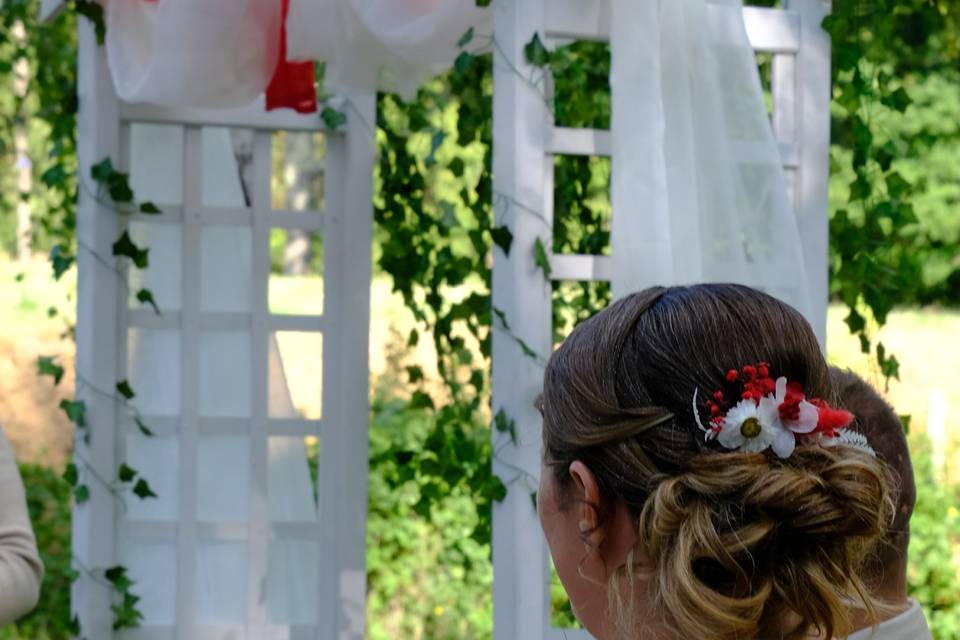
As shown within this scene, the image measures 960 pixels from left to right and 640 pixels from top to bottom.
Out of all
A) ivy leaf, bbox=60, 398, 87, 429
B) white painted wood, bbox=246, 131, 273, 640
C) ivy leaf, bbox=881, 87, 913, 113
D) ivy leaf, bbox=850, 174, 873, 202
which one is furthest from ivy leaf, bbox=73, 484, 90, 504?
ivy leaf, bbox=881, 87, 913, 113

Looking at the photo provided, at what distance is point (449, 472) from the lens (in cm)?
337

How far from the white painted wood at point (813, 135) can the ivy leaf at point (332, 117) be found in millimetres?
1404

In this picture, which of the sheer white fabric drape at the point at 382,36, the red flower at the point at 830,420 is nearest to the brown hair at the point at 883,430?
the red flower at the point at 830,420

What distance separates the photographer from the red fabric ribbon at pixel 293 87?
316 cm

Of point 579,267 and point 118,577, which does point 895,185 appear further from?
point 118,577

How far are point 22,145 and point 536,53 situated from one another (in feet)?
43.6

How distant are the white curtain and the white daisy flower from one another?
2.83 feet

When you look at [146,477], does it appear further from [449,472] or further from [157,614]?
[449,472]

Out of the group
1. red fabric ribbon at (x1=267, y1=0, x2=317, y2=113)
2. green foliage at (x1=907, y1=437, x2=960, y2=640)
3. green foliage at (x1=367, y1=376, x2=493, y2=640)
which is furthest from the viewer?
green foliage at (x1=367, y1=376, x2=493, y2=640)

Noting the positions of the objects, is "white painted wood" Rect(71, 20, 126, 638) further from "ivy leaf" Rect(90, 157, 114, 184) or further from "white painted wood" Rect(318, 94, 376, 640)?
"white painted wood" Rect(318, 94, 376, 640)

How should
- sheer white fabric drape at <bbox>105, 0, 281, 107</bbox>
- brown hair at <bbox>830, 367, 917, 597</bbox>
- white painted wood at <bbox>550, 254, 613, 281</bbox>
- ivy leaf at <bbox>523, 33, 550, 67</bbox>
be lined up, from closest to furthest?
brown hair at <bbox>830, 367, 917, 597</bbox> → ivy leaf at <bbox>523, 33, 550, 67</bbox> → white painted wood at <bbox>550, 254, 613, 281</bbox> → sheer white fabric drape at <bbox>105, 0, 281, 107</bbox>

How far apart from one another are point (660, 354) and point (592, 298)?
2142mm

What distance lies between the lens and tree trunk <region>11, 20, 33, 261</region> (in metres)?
5.03

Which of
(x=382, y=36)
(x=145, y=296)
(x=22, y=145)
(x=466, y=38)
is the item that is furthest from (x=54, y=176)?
(x=22, y=145)
